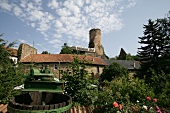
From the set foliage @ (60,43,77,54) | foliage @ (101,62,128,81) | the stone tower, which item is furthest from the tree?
the stone tower

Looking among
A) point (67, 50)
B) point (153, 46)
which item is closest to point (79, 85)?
point (153, 46)

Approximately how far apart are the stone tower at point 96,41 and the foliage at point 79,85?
49.5 m

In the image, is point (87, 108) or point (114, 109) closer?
point (114, 109)

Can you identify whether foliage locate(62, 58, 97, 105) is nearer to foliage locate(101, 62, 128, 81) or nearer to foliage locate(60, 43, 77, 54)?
foliage locate(101, 62, 128, 81)

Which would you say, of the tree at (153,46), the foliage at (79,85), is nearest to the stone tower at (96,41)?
the tree at (153,46)

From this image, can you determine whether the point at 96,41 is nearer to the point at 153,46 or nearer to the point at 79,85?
the point at 153,46

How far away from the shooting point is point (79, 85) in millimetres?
5285

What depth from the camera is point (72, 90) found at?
5309 mm

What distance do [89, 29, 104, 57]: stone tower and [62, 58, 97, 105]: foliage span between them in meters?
49.5

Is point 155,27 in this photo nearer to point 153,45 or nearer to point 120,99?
point 153,45

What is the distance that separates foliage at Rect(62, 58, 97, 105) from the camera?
5070 millimetres

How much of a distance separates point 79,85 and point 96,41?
50729mm

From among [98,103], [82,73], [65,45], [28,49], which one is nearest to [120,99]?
[98,103]

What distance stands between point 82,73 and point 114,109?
6.64 ft
